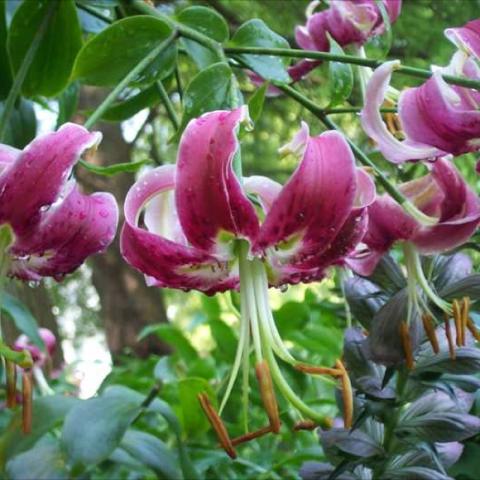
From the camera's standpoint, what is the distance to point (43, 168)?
44cm

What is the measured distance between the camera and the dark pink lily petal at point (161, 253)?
48cm

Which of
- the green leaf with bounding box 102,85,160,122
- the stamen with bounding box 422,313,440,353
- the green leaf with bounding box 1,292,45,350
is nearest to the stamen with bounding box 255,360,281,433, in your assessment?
the stamen with bounding box 422,313,440,353

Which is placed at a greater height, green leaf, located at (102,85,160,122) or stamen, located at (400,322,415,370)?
green leaf, located at (102,85,160,122)

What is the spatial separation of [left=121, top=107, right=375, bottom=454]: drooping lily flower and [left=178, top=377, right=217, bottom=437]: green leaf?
0.24 meters

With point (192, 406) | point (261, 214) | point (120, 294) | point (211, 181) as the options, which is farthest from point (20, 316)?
point (120, 294)

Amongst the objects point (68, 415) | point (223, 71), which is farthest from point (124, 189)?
point (223, 71)

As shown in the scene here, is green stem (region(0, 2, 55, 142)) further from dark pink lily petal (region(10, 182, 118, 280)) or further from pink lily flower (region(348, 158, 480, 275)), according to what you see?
pink lily flower (region(348, 158, 480, 275))

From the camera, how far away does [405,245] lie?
1.92 feet

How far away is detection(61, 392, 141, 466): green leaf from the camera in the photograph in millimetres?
640

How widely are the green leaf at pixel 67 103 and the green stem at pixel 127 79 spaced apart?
20cm

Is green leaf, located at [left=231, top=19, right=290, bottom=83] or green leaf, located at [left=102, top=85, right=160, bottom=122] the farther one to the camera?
green leaf, located at [left=102, top=85, right=160, bottom=122]

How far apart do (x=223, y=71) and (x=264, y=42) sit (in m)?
0.12

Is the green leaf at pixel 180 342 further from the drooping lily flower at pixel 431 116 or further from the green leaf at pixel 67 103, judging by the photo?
the drooping lily flower at pixel 431 116

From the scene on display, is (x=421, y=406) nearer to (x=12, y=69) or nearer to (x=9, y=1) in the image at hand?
(x=12, y=69)
